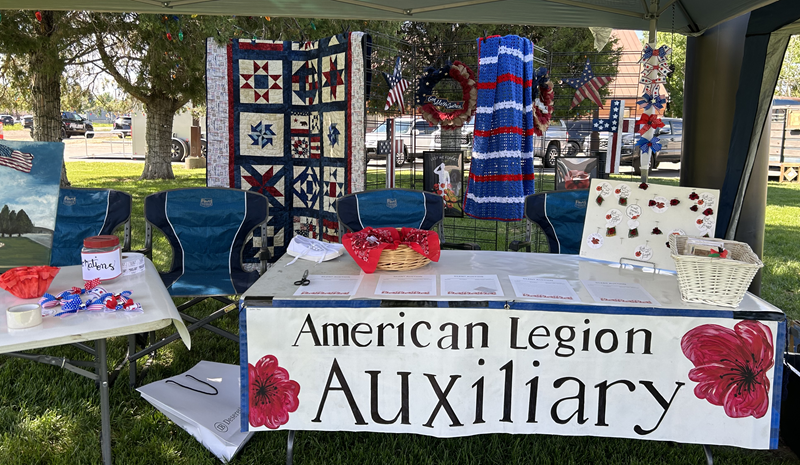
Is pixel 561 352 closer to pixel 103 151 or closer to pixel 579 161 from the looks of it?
→ pixel 579 161

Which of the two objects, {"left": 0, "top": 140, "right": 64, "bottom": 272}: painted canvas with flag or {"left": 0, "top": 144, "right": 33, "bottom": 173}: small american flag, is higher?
{"left": 0, "top": 144, "right": 33, "bottom": 173}: small american flag

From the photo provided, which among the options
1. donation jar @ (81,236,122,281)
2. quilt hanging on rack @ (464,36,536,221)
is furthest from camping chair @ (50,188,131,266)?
quilt hanging on rack @ (464,36,536,221)

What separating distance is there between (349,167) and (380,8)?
1.12m

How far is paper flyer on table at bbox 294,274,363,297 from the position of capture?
1.99 m

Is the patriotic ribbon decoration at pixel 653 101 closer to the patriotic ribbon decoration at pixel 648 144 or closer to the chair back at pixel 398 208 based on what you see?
the patriotic ribbon decoration at pixel 648 144

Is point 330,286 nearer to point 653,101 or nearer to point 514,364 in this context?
point 514,364

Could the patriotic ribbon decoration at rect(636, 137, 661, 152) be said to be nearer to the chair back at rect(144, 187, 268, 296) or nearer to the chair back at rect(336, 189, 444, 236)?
the chair back at rect(336, 189, 444, 236)

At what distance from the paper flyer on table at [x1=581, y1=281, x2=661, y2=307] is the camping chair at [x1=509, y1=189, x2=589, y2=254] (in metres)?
1.23

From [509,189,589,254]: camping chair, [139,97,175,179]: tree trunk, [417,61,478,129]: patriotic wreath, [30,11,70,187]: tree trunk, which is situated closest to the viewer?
[509,189,589,254]: camping chair

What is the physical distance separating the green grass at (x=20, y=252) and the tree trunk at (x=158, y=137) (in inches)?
350

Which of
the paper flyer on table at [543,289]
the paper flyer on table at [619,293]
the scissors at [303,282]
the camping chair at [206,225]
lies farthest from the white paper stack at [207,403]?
the paper flyer on table at [619,293]

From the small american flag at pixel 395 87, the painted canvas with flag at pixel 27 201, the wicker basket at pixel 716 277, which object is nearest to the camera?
the wicker basket at pixel 716 277

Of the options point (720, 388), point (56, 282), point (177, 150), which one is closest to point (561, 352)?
point (720, 388)

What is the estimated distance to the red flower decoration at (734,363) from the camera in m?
1.86
